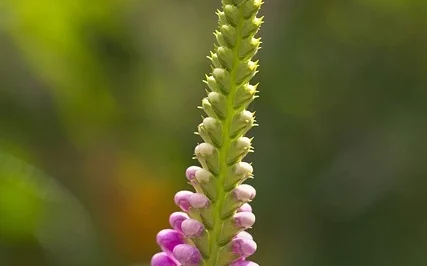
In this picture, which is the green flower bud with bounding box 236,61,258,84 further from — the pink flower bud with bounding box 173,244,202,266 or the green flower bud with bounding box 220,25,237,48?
the pink flower bud with bounding box 173,244,202,266

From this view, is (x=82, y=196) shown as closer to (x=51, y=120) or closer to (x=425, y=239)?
(x=51, y=120)

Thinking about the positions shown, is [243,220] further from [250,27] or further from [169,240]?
[250,27]

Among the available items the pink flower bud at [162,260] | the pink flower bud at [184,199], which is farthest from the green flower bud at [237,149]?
the pink flower bud at [162,260]

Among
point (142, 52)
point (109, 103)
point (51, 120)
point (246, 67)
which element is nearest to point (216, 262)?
point (246, 67)

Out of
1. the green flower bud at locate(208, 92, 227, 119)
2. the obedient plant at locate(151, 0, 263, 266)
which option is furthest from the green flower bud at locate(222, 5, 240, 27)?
the green flower bud at locate(208, 92, 227, 119)

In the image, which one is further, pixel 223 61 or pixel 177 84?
pixel 177 84
